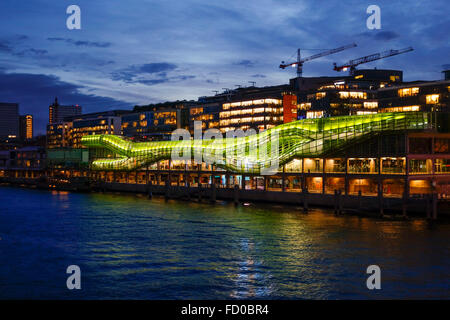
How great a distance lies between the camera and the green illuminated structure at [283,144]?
6353cm

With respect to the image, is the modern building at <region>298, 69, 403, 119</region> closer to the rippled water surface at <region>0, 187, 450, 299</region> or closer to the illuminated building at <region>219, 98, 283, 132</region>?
the illuminated building at <region>219, 98, 283, 132</region>

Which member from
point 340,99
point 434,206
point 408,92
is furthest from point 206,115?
point 434,206

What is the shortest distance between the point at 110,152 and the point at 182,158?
27439mm

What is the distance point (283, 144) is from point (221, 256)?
40470mm

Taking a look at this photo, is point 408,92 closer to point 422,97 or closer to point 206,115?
→ point 422,97

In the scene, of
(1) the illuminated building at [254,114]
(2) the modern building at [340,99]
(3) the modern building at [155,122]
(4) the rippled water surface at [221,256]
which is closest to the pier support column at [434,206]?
(4) the rippled water surface at [221,256]

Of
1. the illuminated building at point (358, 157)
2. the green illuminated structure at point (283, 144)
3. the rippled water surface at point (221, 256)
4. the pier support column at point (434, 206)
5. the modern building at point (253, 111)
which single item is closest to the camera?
the rippled water surface at point (221, 256)

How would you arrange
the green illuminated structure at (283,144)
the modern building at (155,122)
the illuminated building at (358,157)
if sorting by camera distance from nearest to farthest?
the illuminated building at (358,157), the green illuminated structure at (283,144), the modern building at (155,122)

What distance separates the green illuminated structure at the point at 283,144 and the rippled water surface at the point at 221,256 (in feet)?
44.8

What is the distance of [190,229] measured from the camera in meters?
47.3

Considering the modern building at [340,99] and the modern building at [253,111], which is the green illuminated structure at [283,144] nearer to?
the modern building at [253,111]

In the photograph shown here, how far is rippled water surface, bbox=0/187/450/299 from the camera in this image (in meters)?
28.2

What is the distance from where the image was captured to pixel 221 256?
35.8 metres

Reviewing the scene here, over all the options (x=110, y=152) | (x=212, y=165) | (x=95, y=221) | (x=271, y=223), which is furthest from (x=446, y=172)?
(x=110, y=152)
